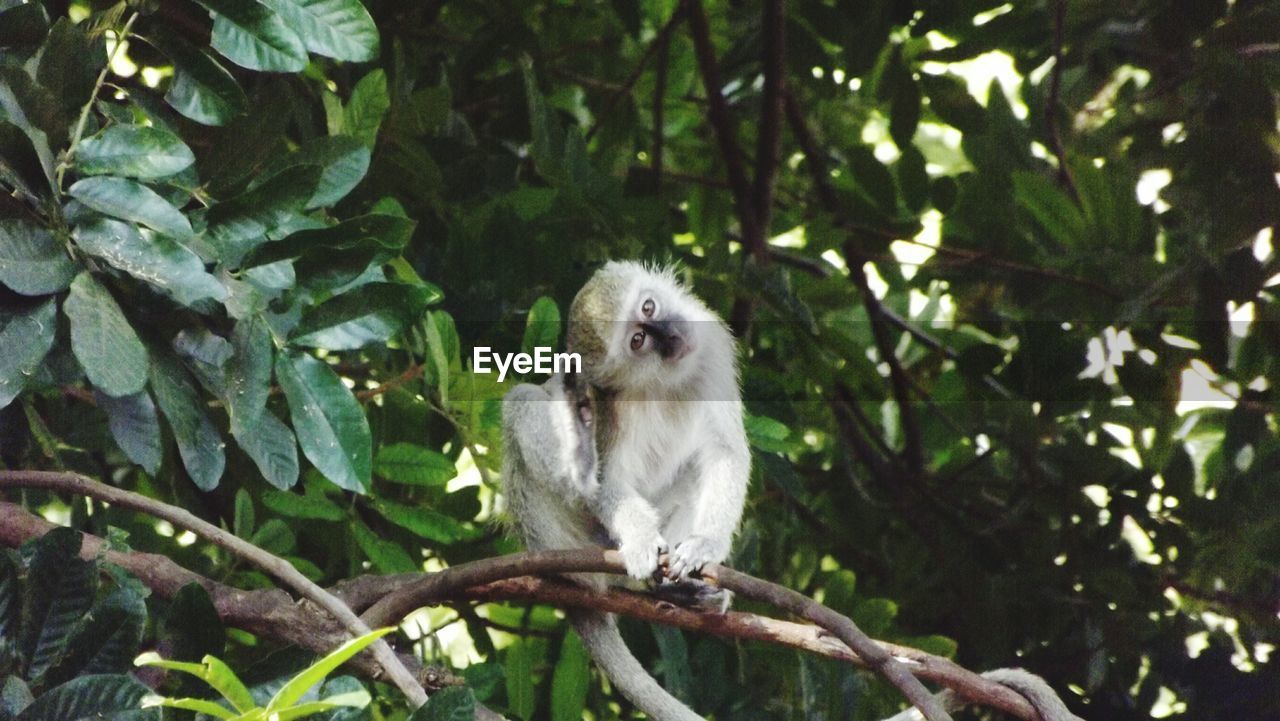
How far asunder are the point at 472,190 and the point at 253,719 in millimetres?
2726

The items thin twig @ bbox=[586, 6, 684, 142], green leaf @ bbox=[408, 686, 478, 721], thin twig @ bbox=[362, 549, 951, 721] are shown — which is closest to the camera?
green leaf @ bbox=[408, 686, 478, 721]

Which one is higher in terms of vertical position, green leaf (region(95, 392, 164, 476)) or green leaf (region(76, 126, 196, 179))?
green leaf (region(76, 126, 196, 179))

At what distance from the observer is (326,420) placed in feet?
9.08

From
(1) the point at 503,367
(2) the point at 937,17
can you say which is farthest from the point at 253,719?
(2) the point at 937,17

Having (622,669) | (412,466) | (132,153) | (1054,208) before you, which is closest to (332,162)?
(132,153)

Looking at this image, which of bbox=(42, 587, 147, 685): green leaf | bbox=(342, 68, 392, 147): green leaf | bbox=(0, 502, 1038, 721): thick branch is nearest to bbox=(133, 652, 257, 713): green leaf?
bbox=(42, 587, 147, 685): green leaf

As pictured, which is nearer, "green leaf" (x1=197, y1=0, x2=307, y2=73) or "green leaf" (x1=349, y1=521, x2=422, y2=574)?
"green leaf" (x1=197, y1=0, x2=307, y2=73)

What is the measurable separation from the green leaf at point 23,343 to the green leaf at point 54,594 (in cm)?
28

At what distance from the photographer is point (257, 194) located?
108 inches

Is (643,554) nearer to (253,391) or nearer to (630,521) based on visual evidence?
(630,521)

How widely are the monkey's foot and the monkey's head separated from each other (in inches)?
28.7

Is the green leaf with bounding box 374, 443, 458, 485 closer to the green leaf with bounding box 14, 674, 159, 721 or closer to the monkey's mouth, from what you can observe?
the monkey's mouth

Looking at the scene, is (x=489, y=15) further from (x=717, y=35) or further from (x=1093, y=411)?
(x=1093, y=411)

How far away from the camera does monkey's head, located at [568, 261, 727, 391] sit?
3906mm
